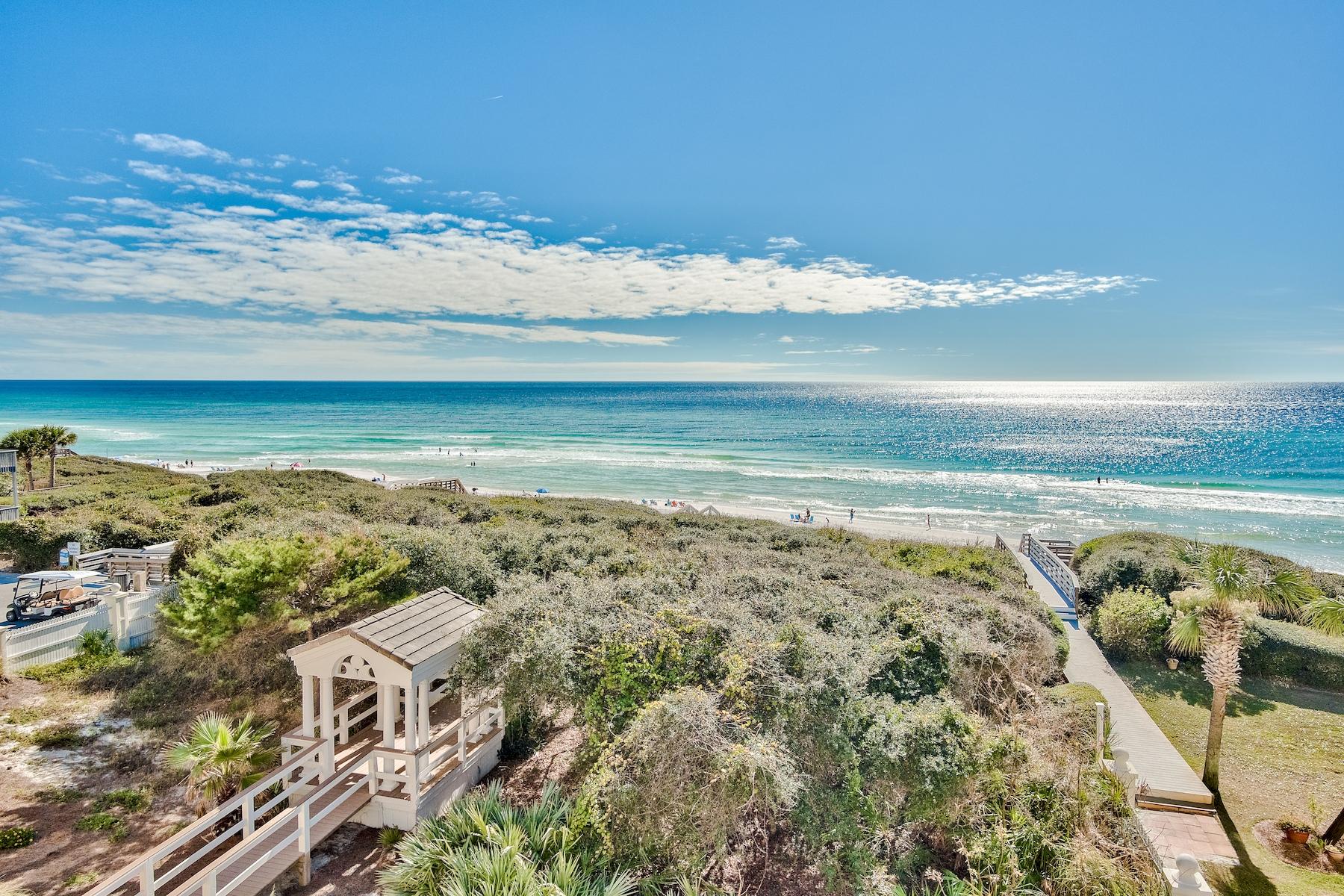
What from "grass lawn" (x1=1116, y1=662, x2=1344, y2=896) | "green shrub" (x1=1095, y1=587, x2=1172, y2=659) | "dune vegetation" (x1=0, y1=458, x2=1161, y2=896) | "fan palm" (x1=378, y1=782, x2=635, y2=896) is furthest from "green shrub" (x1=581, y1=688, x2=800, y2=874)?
"green shrub" (x1=1095, y1=587, x2=1172, y2=659)

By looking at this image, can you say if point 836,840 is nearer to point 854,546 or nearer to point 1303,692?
point 854,546

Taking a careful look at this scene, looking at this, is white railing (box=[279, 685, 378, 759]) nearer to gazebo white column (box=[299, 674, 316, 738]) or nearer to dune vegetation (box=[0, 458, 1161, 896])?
gazebo white column (box=[299, 674, 316, 738])

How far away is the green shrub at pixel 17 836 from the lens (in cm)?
659

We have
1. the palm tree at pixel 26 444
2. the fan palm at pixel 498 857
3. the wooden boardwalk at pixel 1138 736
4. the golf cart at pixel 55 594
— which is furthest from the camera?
the palm tree at pixel 26 444

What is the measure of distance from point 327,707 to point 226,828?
57.2 inches

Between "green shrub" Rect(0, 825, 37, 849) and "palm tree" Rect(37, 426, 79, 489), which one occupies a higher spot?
"palm tree" Rect(37, 426, 79, 489)

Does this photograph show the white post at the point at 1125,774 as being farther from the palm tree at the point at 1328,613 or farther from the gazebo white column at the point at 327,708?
the gazebo white column at the point at 327,708

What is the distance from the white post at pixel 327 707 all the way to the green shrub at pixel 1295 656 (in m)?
17.7

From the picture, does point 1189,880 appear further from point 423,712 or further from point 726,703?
point 423,712

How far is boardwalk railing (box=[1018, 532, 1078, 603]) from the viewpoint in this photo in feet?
57.8

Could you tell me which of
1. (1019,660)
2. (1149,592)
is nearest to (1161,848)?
(1019,660)

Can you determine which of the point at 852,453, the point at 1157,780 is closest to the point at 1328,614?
the point at 1157,780

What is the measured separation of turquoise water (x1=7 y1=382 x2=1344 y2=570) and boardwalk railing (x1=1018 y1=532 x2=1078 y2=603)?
1327cm

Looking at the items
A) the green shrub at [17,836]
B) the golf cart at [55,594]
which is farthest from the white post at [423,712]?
the golf cart at [55,594]
